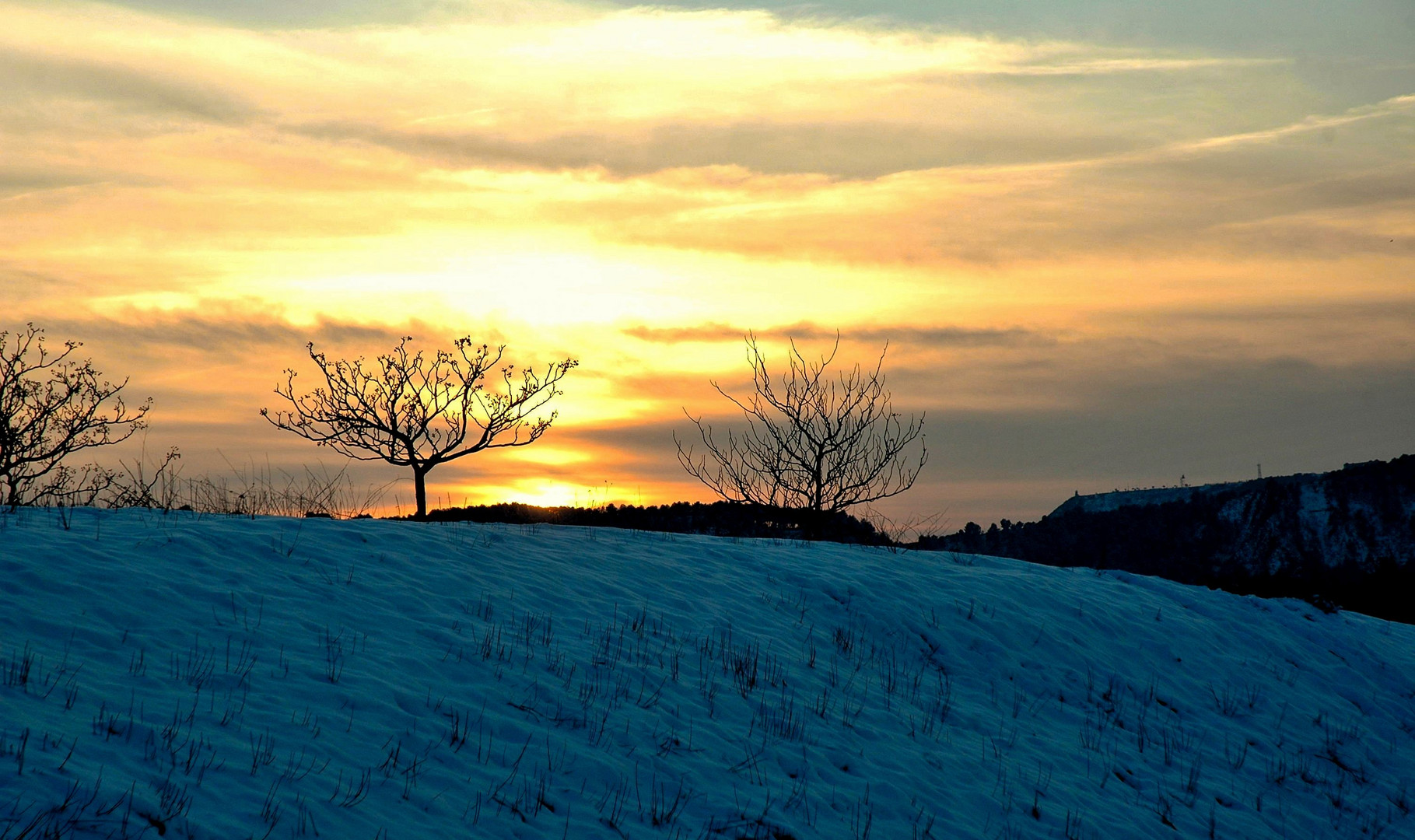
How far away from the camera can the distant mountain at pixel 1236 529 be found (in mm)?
51812

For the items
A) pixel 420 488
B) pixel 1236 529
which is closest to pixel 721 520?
pixel 420 488

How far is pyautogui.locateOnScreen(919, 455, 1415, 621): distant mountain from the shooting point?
170 feet

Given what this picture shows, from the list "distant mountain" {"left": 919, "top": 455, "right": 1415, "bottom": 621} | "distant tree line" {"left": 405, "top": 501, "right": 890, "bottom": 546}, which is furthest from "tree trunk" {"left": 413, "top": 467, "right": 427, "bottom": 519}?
"distant mountain" {"left": 919, "top": 455, "right": 1415, "bottom": 621}

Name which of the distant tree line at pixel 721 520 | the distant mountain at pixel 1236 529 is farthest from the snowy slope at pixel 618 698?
the distant mountain at pixel 1236 529

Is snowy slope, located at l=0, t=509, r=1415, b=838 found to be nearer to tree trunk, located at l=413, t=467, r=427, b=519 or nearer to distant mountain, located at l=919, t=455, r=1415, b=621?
tree trunk, located at l=413, t=467, r=427, b=519

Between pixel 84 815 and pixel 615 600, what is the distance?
7876 millimetres

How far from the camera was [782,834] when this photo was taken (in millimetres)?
8422

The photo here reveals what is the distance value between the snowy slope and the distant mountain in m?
33.1

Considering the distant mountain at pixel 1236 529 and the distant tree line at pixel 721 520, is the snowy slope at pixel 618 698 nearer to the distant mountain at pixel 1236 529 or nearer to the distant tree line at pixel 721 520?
the distant tree line at pixel 721 520

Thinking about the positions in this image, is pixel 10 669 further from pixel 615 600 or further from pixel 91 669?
pixel 615 600

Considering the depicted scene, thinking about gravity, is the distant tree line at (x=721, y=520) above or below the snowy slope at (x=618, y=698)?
above

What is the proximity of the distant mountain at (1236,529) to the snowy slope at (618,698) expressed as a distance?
3307cm

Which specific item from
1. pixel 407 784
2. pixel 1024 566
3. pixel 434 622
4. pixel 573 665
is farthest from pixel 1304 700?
pixel 407 784

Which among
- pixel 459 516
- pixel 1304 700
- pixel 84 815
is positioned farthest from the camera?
pixel 459 516
